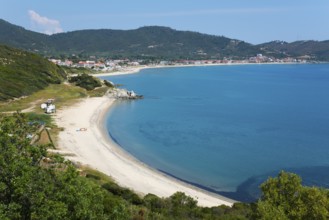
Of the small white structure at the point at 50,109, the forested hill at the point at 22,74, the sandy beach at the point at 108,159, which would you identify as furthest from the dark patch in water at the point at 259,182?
the forested hill at the point at 22,74

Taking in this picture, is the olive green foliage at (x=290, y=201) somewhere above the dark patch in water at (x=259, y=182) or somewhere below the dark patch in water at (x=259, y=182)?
above

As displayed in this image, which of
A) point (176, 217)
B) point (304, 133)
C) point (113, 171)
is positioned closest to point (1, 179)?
point (176, 217)

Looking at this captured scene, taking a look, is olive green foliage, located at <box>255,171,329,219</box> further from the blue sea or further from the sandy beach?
the blue sea

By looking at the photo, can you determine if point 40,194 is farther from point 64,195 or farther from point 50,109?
point 50,109

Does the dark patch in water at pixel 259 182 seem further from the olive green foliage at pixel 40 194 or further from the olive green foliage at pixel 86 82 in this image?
the olive green foliage at pixel 86 82

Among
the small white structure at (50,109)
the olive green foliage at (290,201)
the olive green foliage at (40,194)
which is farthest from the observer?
the small white structure at (50,109)

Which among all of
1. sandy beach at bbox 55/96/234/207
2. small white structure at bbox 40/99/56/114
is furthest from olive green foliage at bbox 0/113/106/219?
small white structure at bbox 40/99/56/114

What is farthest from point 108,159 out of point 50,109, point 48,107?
point 48,107
